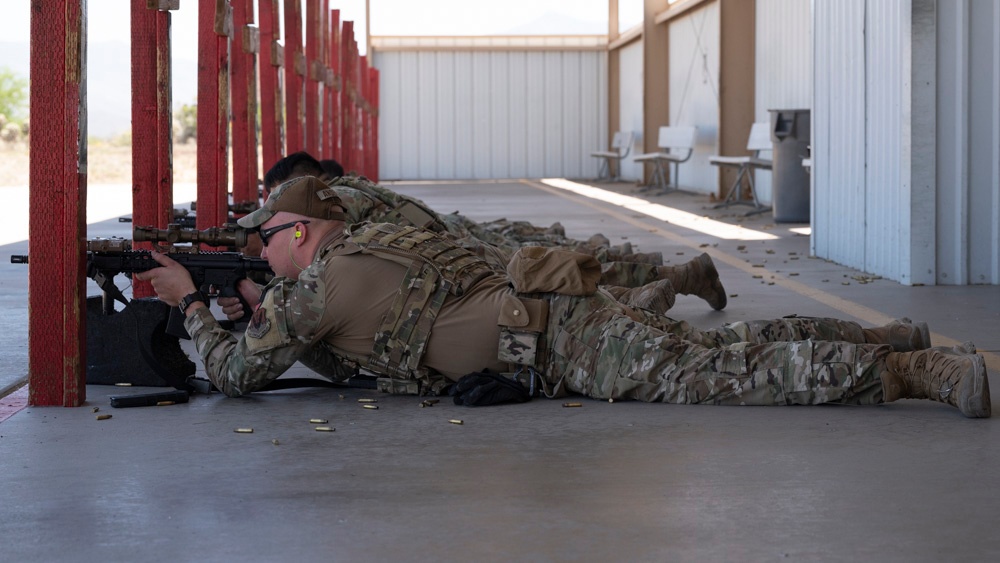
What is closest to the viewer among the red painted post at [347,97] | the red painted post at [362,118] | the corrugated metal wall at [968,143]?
the corrugated metal wall at [968,143]

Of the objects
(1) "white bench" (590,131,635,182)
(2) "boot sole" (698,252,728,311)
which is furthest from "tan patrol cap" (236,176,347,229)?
(1) "white bench" (590,131,635,182)

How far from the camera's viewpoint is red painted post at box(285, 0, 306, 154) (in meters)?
12.6

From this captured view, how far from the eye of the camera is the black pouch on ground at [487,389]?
13.9ft

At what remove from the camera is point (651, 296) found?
5875mm

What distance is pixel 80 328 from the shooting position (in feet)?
14.1

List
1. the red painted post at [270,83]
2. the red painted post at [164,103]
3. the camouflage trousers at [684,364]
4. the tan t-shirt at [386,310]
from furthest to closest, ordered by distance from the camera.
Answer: the red painted post at [270,83] → the red painted post at [164,103] → the tan t-shirt at [386,310] → the camouflage trousers at [684,364]

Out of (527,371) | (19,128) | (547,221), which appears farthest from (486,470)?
(19,128)

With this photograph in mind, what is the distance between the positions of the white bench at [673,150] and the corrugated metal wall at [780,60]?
8.27ft

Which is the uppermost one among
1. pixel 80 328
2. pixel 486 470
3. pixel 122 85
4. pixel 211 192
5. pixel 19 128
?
pixel 122 85

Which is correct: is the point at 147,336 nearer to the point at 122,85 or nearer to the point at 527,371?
the point at 527,371

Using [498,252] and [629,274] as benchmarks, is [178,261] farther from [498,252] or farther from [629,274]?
[629,274]

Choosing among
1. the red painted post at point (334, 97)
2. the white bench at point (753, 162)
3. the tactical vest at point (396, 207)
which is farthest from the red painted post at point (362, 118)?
the tactical vest at point (396, 207)

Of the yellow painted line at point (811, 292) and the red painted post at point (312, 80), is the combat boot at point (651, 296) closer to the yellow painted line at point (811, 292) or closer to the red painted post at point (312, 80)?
the yellow painted line at point (811, 292)

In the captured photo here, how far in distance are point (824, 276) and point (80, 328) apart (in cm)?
569
